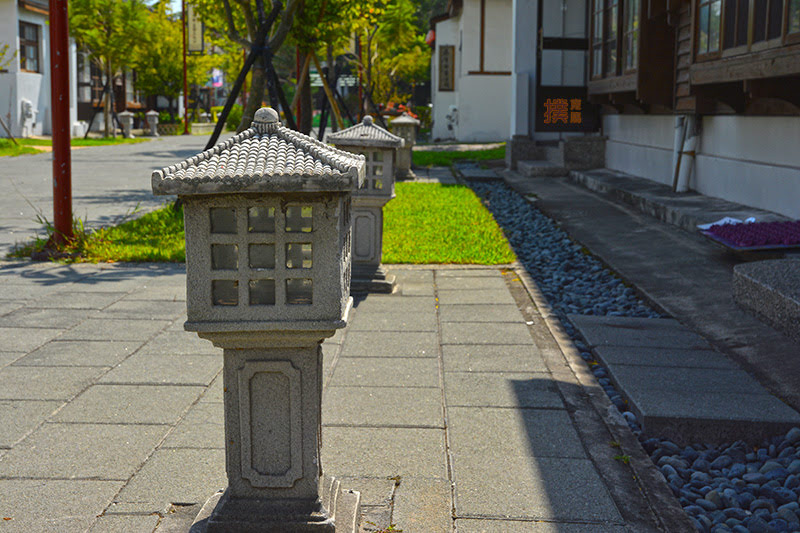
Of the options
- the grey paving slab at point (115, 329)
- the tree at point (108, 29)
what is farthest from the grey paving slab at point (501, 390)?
the tree at point (108, 29)

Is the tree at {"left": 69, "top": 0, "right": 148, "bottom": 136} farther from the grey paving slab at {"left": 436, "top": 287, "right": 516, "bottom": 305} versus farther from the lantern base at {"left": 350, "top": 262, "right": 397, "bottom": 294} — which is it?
the grey paving slab at {"left": 436, "top": 287, "right": 516, "bottom": 305}

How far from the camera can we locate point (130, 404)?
460cm

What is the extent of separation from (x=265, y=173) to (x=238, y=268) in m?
0.35

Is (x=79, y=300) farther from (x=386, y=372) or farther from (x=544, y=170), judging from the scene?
(x=544, y=170)

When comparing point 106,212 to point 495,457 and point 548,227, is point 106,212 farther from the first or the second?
point 495,457

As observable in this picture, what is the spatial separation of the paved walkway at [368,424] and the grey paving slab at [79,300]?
0.13ft

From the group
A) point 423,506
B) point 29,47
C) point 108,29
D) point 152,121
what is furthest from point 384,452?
point 152,121

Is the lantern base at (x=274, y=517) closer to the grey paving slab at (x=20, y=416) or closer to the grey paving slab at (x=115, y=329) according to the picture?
the grey paving slab at (x=20, y=416)

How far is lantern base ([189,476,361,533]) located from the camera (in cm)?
308

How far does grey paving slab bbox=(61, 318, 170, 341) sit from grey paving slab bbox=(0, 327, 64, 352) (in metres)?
0.12

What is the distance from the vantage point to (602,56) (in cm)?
1647

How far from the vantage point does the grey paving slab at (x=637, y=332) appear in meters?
5.75

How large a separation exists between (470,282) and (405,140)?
1138 centimetres

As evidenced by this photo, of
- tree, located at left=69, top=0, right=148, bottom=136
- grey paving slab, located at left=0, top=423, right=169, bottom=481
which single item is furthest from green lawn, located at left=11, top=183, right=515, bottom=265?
tree, located at left=69, top=0, right=148, bottom=136
